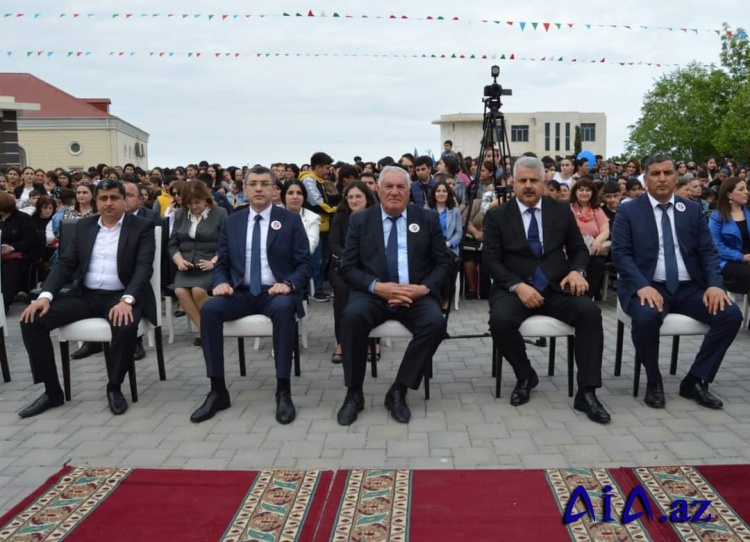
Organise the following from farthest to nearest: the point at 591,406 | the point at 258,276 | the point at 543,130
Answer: the point at 543,130, the point at 258,276, the point at 591,406

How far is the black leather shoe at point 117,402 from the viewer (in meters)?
4.48

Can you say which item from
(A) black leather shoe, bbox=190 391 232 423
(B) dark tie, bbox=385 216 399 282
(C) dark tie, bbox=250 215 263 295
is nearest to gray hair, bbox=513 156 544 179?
(B) dark tie, bbox=385 216 399 282

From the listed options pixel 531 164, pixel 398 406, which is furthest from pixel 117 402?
pixel 531 164

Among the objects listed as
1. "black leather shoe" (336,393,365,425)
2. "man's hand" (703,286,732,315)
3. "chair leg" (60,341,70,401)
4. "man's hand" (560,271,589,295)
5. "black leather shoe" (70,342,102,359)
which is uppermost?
"man's hand" (560,271,589,295)

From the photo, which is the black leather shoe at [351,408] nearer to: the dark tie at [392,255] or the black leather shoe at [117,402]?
the dark tie at [392,255]

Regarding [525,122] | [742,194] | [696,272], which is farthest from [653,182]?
[525,122]

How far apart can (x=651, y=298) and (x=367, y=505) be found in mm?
2458

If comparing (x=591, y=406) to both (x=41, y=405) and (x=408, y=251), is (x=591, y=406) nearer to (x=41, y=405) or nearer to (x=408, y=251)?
(x=408, y=251)

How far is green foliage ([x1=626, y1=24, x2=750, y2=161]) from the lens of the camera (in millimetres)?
38656

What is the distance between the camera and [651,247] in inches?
184

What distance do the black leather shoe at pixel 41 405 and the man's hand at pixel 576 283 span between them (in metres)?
3.53

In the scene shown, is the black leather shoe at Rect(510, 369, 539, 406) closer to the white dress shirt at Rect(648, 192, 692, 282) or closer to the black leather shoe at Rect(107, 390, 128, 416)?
the white dress shirt at Rect(648, 192, 692, 282)

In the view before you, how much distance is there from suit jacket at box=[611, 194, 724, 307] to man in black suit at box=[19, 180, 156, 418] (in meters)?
3.39

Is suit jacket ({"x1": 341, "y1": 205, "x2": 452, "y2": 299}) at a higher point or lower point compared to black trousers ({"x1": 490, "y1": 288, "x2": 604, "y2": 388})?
higher
